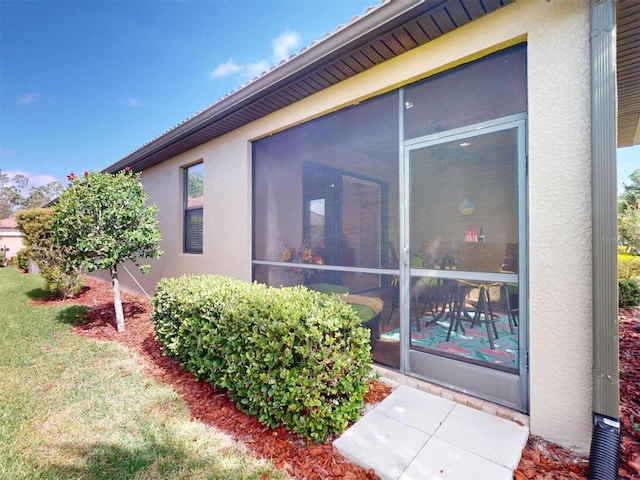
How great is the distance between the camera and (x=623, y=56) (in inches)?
107

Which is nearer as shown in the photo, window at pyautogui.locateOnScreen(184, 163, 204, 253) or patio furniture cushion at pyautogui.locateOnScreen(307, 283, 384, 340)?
patio furniture cushion at pyautogui.locateOnScreen(307, 283, 384, 340)

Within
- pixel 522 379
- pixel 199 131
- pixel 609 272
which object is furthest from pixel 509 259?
pixel 199 131

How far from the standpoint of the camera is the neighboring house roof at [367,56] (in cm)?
247

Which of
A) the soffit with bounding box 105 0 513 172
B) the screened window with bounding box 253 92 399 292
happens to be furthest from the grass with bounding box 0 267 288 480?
the soffit with bounding box 105 0 513 172

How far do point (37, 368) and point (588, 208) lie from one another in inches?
224

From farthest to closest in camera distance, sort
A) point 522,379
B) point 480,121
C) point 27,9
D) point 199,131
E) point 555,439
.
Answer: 1. point 27,9
2. point 199,131
3. point 480,121
4. point 522,379
5. point 555,439

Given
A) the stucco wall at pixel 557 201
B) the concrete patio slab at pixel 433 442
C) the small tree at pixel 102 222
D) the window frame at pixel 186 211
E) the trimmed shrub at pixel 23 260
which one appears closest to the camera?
the concrete patio slab at pixel 433 442

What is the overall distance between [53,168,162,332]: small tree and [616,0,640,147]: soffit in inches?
240

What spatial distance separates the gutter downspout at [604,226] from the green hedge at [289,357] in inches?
61.9

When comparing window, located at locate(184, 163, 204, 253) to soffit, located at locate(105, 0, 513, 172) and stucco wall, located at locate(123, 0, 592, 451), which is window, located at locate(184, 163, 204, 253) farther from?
stucco wall, located at locate(123, 0, 592, 451)

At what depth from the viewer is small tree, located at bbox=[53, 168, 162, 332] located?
4711 mm

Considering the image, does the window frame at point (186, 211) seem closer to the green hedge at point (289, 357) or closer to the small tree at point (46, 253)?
the small tree at point (46, 253)

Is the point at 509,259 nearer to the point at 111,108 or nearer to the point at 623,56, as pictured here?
the point at 623,56

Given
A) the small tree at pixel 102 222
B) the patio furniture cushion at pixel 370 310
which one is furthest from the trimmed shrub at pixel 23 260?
the patio furniture cushion at pixel 370 310
